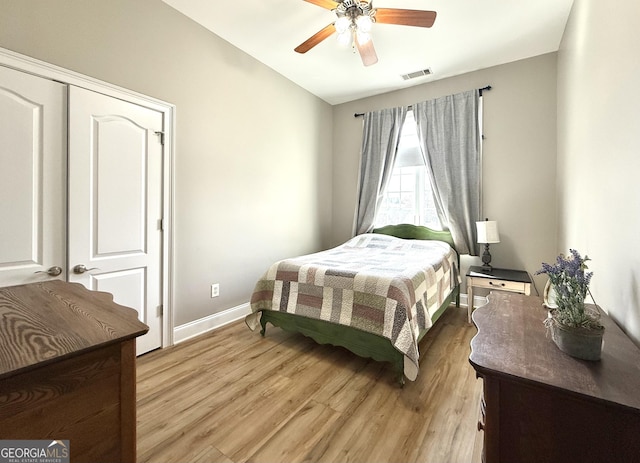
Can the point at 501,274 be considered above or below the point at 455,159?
below

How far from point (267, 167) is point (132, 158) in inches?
59.8

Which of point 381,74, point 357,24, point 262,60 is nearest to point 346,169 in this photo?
point 381,74

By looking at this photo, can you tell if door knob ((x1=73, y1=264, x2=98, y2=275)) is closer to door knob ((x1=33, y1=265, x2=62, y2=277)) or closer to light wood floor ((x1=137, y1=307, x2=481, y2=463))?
door knob ((x1=33, y1=265, x2=62, y2=277))

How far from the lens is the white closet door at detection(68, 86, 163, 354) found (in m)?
1.96

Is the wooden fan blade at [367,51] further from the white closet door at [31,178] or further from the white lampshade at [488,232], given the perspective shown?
the white closet door at [31,178]

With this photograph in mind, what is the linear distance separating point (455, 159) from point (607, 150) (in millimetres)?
2166

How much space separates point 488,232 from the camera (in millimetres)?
3139

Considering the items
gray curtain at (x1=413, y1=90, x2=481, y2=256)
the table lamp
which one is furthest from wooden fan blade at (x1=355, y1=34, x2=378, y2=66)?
the table lamp

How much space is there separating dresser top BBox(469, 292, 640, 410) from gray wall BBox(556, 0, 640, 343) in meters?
0.25

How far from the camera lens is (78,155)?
1950 millimetres

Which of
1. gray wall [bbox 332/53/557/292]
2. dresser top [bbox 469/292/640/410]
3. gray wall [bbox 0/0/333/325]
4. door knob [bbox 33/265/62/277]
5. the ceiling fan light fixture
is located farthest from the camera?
gray wall [bbox 332/53/557/292]

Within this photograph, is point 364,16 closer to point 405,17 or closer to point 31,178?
point 405,17

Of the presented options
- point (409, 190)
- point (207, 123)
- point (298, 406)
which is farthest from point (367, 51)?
point (298, 406)

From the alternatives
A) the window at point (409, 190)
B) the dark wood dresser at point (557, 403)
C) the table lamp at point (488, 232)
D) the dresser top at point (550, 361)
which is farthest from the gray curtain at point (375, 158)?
the dark wood dresser at point (557, 403)
